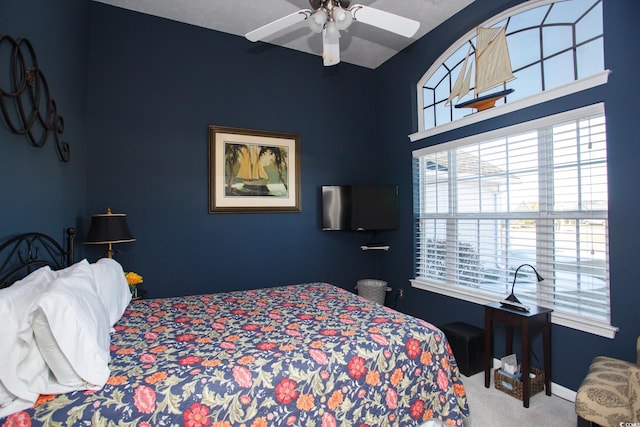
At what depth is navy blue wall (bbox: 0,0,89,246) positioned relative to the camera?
170cm

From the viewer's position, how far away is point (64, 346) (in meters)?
1.27

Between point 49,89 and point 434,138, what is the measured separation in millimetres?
3309

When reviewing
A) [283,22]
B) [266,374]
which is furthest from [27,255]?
[283,22]

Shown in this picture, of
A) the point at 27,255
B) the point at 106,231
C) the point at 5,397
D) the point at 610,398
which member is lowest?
the point at 610,398

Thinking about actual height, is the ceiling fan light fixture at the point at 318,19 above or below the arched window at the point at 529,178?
above

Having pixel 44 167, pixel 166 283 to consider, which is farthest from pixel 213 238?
pixel 44 167

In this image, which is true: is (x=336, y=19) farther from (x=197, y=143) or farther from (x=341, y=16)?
(x=197, y=143)

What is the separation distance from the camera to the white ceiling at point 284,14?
3.11 m

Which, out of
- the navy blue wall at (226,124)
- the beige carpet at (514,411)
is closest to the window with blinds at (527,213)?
the navy blue wall at (226,124)

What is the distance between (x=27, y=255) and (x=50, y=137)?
0.84 metres

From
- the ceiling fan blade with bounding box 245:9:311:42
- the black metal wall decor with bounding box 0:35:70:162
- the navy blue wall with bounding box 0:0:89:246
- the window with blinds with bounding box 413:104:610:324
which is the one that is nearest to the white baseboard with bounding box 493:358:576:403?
the window with blinds with bounding box 413:104:610:324

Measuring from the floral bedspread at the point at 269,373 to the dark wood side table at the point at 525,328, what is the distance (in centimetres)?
66

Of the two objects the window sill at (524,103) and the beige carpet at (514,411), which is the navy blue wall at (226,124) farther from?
the beige carpet at (514,411)

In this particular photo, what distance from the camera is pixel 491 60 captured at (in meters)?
2.99
